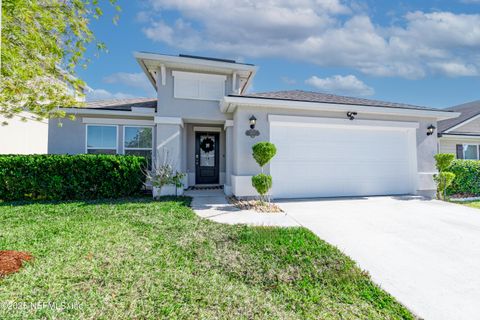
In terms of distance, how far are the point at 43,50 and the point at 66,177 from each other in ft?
18.3

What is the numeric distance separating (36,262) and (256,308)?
3.19 metres

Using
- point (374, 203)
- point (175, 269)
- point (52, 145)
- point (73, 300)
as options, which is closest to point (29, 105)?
point (73, 300)

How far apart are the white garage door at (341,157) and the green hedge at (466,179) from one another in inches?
85.1

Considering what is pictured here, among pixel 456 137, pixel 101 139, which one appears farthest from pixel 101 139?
pixel 456 137

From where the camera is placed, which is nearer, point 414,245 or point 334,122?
point 414,245

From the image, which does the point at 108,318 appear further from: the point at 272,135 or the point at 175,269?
the point at 272,135

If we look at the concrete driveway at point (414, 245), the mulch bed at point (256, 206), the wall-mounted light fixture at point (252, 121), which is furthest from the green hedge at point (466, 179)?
the wall-mounted light fixture at point (252, 121)

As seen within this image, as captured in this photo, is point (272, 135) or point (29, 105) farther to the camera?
point (272, 135)

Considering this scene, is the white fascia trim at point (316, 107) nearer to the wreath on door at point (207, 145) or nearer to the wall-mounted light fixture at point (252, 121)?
the wall-mounted light fixture at point (252, 121)

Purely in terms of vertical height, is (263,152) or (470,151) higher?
(470,151)

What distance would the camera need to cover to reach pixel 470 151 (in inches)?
512

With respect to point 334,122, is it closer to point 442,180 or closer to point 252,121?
point 252,121

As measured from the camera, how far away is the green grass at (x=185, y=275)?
7.20 ft

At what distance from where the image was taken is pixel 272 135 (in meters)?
7.77
